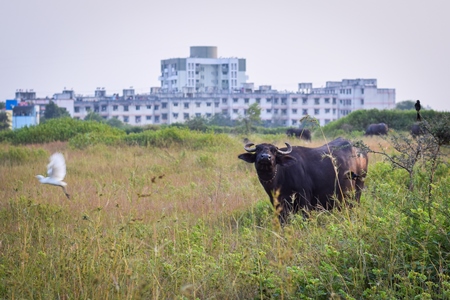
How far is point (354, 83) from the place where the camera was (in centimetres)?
9706

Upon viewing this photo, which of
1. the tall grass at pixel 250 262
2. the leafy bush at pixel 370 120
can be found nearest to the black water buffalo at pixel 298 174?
the tall grass at pixel 250 262

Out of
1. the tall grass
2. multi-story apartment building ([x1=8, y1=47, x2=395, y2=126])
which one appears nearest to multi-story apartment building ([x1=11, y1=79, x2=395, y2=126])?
multi-story apartment building ([x1=8, y1=47, x2=395, y2=126])

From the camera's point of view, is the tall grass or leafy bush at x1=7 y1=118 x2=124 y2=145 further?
leafy bush at x1=7 y1=118 x2=124 y2=145

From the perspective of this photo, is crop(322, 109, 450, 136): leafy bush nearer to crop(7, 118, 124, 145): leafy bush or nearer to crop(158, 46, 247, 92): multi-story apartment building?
crop(7, 118, 124, 145): leafy bush

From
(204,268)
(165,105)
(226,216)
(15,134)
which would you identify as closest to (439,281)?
(204,268)

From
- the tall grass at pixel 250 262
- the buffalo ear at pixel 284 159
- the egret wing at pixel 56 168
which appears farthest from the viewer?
the buffalo ear at pixel 284 159

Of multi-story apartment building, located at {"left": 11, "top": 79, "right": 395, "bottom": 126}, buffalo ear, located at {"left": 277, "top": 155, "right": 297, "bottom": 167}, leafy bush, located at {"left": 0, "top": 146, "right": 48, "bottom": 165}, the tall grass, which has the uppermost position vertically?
buffalo ear, located at {"left": 277, "top": 155, "right": 297, "bottom": 167}

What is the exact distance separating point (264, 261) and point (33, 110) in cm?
6778

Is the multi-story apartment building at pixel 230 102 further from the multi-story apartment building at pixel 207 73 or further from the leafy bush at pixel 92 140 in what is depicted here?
the leafy bush at pixel 92 140

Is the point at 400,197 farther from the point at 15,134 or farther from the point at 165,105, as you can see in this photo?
the point at 165,105

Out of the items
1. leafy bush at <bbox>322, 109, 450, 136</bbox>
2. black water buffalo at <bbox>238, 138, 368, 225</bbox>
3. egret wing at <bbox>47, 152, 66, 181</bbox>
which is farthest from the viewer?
leafy bush at <bbox>322, 109, 450, 136</bbox>

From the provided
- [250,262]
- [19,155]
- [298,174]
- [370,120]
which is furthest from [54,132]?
[370,120]

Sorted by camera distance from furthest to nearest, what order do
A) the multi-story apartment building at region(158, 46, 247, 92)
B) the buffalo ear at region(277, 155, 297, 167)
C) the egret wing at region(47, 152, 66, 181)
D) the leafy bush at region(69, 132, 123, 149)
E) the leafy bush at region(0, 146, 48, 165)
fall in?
the multi-story apartment building at region(158, 46, 247, 92) → the leafy bush at region(69, 132, 123, 149) → the leafy bush at region(0, 146, 48, 165) → the buffalo ear at region(277, 155, 297, 167) → the egret wing at region(47, 152, 66, 181)

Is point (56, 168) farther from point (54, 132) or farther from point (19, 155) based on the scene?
point (54, 132)
